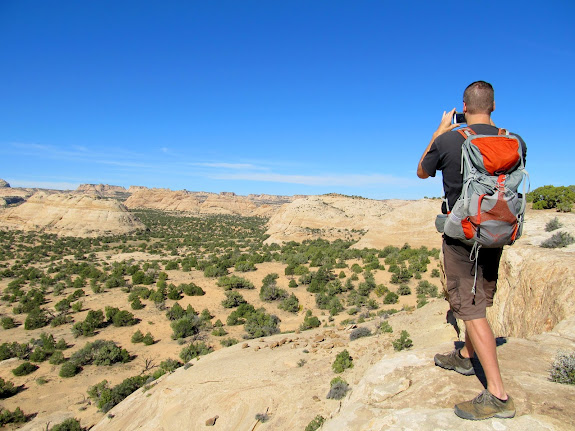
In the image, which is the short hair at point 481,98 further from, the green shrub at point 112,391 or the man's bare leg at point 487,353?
the green shrub at point 112,391

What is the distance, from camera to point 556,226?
13.7m

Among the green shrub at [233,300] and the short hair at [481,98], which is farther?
the green shrub at [233,300]

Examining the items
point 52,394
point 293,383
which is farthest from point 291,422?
point 52,394

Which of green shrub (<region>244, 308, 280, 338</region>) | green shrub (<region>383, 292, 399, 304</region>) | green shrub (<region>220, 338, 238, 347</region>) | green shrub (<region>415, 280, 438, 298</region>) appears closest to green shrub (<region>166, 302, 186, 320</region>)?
green shrub (<region>244, 308, 280, 338</region>)

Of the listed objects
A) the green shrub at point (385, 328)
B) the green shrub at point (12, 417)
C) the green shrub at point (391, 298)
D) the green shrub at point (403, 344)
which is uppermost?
the green shrub at point (403, 344)

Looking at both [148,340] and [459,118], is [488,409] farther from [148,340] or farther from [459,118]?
[148,340]

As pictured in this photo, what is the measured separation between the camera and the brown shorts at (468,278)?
9.46ft

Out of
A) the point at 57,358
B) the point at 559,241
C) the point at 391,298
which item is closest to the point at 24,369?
the point at 57,358

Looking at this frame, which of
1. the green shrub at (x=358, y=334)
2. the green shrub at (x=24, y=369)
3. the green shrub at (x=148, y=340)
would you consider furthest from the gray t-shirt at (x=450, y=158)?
the green shrub at (x=24, y=369)

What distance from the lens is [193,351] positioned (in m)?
12.8

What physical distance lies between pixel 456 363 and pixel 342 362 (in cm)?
585

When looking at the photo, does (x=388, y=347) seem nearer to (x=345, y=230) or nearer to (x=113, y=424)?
(x=113, y=424)

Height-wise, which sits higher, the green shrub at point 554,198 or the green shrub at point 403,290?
the green shrub at point 554,198

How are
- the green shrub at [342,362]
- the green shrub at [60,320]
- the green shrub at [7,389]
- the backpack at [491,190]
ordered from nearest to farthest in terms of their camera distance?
the backpack at [491,190], the green shrub at [342,362], the green shrub at [7,389], the green shrub at [60,320]
